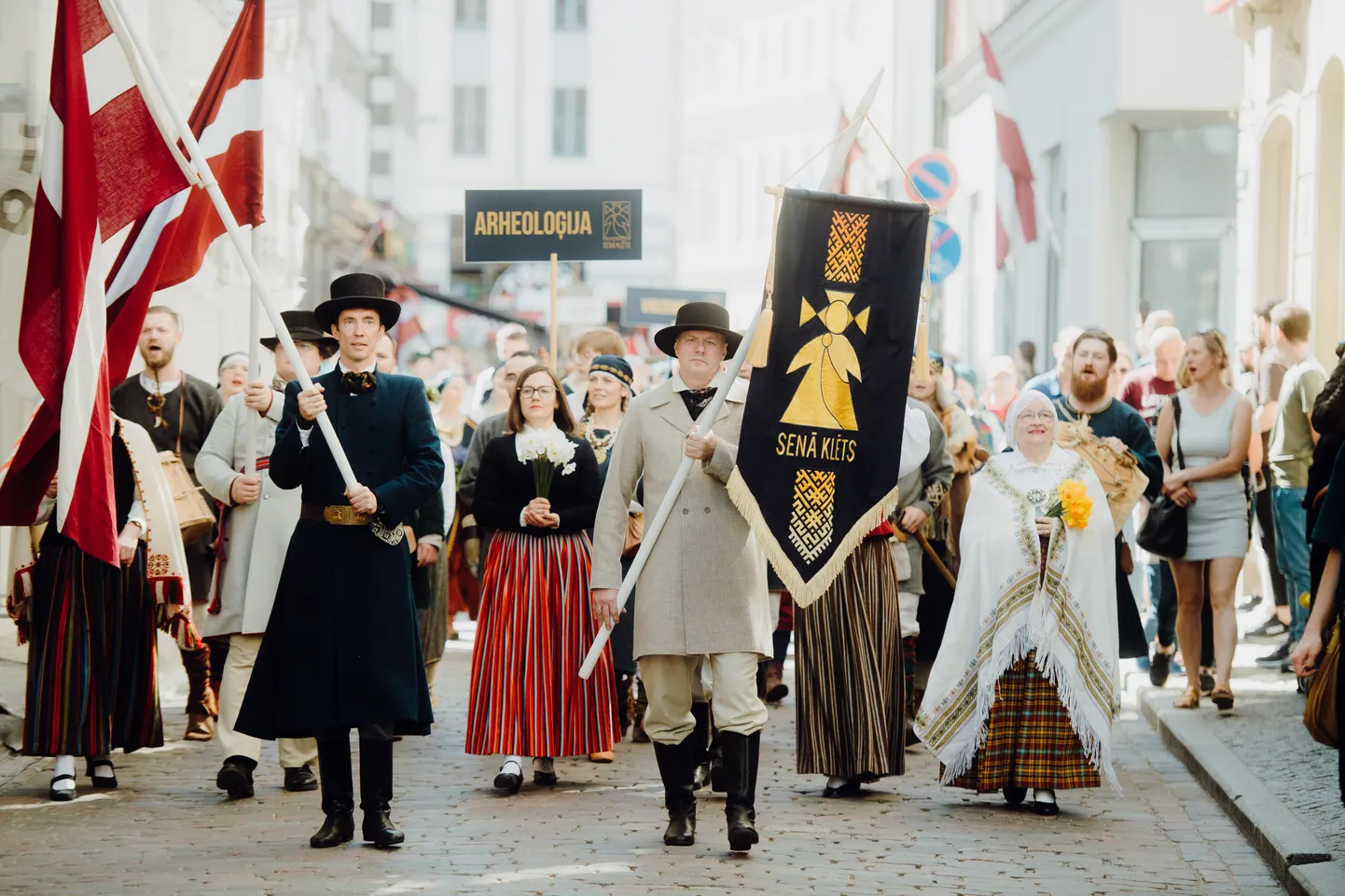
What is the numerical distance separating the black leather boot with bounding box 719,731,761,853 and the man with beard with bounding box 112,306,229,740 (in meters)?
4.07

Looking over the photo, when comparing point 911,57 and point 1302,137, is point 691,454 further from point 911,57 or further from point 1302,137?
point 911,57

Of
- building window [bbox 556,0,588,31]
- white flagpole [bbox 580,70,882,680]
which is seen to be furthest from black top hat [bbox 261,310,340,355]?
building window [bbox 556,0,588,31]

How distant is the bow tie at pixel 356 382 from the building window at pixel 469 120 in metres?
55.7

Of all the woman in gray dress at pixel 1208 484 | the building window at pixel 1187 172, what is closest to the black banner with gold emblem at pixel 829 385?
the woman in gray dress at pixel 1208 484

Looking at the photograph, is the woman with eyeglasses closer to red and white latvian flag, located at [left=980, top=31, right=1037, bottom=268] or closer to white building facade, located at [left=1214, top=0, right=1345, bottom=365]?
white building facade, located at [left=1214, top=0, right=1345, bottom=365]

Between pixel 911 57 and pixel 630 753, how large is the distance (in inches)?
1075

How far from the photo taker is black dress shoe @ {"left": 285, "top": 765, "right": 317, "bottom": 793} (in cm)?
944

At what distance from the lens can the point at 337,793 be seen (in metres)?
7.98

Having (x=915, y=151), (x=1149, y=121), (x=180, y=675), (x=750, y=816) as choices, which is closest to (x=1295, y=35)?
(x=1149, y=121)

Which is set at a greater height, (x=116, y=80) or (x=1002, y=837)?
(x=116, y=80)

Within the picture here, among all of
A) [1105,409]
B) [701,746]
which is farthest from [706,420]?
[1105,409]

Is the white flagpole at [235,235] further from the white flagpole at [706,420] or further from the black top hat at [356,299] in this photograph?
the white flagpole at [706,420]

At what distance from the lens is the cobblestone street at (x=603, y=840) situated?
24.0 feet

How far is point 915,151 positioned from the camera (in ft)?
116
